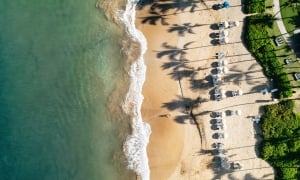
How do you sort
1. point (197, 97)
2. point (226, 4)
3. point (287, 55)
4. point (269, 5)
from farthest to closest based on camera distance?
1. point (197, 97)
2. point (226, 4)
3. point (269, 5)
4. point (287, 55)

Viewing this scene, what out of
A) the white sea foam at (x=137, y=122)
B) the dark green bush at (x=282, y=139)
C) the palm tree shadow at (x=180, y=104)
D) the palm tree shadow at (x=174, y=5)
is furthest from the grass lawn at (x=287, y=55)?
the white sea foam at (x=137, y=122)

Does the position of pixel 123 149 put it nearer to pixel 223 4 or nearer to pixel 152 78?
A: pixel 152 78

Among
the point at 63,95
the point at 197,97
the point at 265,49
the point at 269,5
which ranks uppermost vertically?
the point at 269,5

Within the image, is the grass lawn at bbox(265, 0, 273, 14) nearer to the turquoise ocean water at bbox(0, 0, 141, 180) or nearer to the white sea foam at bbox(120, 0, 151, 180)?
the white sea foam at bbox(120, 0, 151, 180)

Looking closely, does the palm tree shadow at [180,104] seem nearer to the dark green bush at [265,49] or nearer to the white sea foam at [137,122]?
the white sea foam at [137,122]

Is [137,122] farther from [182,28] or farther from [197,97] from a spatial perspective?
[182,28]

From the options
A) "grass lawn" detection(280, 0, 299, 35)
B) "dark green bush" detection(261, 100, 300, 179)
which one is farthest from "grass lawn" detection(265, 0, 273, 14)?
"dark green bush" detection(261, 100, 300, 179)

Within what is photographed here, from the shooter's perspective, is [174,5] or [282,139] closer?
[282,139]

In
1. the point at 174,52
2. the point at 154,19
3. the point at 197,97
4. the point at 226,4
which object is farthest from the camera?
the point at 154,19

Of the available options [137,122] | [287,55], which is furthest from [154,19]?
[287,55]
